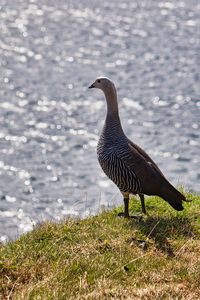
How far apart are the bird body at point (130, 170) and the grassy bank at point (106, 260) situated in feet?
1.35

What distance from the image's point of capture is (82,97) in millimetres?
26688

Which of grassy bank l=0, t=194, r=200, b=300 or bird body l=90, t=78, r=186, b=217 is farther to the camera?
bird body l=90, t=78, r=186, b=217

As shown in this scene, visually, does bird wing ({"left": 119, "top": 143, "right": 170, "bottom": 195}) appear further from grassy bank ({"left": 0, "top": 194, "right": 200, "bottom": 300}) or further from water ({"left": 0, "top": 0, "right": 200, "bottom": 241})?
water ({"left": 0, "top": 0, "right": 200, "bottom": 241})

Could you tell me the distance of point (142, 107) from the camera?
25.8m

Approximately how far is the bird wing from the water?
3027 mm

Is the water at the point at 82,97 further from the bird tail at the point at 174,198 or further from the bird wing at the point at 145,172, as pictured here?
the bird tail at the point at 174,198

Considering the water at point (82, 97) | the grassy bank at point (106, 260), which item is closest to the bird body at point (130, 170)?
the grassy bank at point (106, 260)

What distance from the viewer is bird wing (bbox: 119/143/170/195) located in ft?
26.0

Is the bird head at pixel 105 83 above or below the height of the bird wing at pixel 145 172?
above

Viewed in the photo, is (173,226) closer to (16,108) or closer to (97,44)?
(16,108)

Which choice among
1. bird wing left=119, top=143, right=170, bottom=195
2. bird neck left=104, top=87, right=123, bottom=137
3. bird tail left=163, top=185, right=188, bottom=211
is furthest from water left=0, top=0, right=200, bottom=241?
bird tail left=163, top=185, right=188, bottom=211

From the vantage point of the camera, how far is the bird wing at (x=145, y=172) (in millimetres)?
7934

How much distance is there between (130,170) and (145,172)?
0.24m

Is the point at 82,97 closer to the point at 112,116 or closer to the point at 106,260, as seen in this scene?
the point at 112,116
